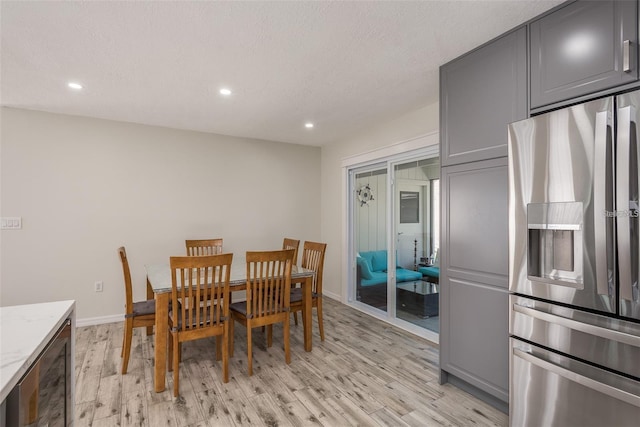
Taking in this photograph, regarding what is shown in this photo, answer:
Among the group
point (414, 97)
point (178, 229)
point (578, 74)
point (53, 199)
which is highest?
point (414, 97)

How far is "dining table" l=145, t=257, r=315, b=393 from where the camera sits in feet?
7.75

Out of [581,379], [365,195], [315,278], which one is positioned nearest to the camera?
[581,379]

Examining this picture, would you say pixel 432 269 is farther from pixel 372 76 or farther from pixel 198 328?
pixel 198 328

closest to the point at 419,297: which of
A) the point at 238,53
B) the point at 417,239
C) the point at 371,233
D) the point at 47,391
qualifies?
the point at 417,239

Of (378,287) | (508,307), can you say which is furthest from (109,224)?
(508,307)

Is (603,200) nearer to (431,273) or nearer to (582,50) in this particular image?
(582,50)

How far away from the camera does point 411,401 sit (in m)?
2.25

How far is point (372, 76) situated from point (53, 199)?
3779mm

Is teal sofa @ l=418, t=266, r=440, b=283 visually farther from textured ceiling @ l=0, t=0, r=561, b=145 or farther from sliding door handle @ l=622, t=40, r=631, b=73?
sliding door handle @ l=622, t=40, r=631, b=73

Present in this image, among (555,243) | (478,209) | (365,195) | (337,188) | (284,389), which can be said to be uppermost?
(337,188)

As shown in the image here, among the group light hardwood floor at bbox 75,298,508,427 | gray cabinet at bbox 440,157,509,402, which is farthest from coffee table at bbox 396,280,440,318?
gray cabinet at bbox 440,157,509,402

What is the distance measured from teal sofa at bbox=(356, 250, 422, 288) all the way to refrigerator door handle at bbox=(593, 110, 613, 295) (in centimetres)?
228

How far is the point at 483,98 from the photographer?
217 cm

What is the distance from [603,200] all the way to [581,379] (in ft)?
2.89
